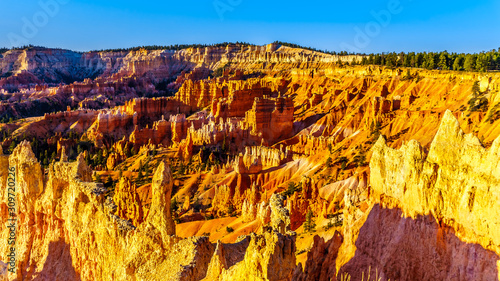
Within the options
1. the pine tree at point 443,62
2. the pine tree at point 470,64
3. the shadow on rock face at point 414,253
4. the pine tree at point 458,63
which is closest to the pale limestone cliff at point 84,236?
the shadow on rock face at point 414,253

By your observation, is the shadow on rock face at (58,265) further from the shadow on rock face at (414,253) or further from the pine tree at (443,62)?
the pine tree at (443,62)

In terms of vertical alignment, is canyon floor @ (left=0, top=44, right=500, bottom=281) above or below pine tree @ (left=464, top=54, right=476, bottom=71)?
below

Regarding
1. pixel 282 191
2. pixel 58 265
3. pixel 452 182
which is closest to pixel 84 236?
pixel 58 265

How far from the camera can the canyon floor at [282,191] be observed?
551 inches

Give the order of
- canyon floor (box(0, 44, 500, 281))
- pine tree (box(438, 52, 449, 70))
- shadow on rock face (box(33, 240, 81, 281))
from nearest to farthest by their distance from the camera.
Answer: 1. canyon floor (box(0, 44, 500, 281))
2. shadow on rock face (box(33, 240, 81, 281))
3. pine tree (box(438, 52, 449, 70))

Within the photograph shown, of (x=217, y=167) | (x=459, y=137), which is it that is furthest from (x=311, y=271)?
(x=217, y=167)

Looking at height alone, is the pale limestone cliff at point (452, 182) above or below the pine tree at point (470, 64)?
below

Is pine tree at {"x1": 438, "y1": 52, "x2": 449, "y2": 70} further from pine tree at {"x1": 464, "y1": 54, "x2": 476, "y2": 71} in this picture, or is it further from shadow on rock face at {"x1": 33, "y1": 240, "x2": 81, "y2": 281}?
shadow on rock face at {"x1": 33, "y1": 240, "x2": 81, "y2": 281}

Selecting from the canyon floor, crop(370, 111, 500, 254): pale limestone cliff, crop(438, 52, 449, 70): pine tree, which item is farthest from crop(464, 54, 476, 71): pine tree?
crop(370, 111, 500, 254): pale limestone cliff

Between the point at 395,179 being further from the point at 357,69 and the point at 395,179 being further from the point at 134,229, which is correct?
the point at 357,69

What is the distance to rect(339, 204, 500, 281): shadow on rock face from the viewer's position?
14.1 meters

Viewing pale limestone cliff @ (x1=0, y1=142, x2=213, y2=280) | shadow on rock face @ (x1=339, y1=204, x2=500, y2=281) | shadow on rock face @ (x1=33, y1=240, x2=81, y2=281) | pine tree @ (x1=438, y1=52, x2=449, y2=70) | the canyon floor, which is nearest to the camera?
pale limestone cliff @ (x1=0, y1=142, x2=213, y2=280)

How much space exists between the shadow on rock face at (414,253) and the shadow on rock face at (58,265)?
39.0ft

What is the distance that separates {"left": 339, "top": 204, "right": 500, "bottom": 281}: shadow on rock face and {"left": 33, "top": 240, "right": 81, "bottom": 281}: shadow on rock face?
39.0ft
